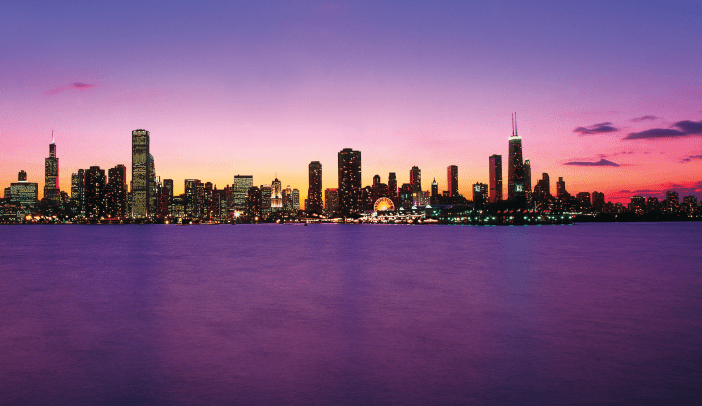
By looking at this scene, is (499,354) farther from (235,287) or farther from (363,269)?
(363,269)

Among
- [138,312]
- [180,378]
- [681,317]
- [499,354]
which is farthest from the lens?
[138,312]

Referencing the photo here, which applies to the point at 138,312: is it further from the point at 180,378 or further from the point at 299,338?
the point at 180,378

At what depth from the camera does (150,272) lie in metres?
45.8

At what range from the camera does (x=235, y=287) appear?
113ft

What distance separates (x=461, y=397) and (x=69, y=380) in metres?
10.0

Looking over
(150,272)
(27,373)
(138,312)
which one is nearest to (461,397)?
(27,373)

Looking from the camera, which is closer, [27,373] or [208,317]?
[27,373]

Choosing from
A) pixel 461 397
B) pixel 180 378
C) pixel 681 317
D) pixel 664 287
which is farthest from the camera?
pixel 664 287

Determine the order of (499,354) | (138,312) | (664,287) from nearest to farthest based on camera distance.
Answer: (499,354), (138,312), (664,287)

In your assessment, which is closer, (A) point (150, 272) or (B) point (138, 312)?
(B) point (138, 312)

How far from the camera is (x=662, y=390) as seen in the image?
12.3 meters

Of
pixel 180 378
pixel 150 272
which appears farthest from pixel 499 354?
pixel 150 272

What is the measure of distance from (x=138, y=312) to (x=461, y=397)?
17.8 metres

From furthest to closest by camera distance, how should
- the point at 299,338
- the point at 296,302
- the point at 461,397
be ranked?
the point at 296,302 < the point at 299,338 < the point at 461,397
